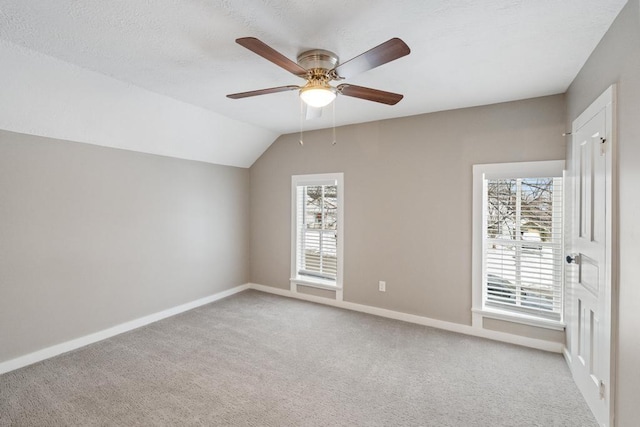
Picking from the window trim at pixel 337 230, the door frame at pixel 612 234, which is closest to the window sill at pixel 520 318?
the door frame at pixel 612 234

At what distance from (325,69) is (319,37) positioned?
235mm

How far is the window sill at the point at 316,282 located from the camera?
14.5 ft

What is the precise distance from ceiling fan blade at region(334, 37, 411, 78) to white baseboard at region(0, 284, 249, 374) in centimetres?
357

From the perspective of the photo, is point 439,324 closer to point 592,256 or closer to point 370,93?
point 592,256

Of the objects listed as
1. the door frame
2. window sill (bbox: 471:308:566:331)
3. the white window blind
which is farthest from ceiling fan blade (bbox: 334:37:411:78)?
window sill (bbox: 471:308:566:331)

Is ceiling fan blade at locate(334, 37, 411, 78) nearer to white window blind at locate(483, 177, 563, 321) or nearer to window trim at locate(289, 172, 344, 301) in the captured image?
white window blind at locate(483, 177, 563, 321)

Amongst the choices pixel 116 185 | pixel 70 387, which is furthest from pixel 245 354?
pixel 116 185

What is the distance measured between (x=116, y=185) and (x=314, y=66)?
2656 millimetres

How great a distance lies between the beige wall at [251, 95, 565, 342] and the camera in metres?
3.22

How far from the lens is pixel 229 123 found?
13.4ft

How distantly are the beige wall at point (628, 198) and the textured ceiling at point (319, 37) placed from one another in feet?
0.62

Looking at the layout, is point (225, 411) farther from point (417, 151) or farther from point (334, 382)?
point (417, 151)

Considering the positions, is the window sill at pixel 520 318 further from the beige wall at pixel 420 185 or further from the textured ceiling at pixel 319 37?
the textured ceiling at pixel 319 37

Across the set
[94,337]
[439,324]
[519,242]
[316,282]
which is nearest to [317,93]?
[519,242]
